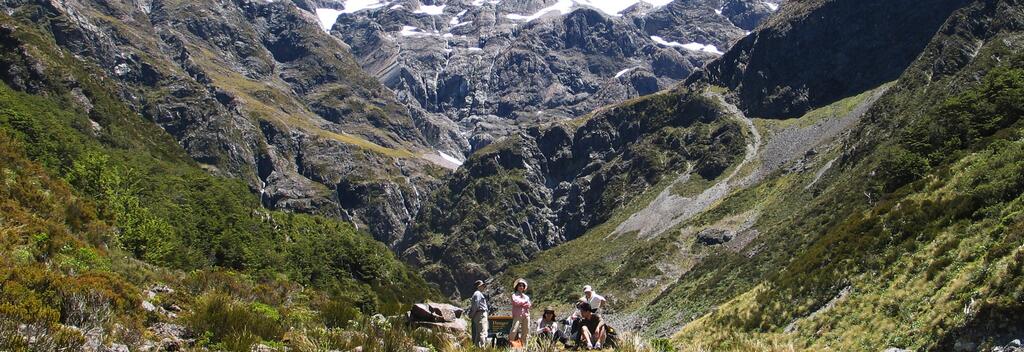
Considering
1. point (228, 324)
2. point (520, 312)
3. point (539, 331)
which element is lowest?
point (539, 331)

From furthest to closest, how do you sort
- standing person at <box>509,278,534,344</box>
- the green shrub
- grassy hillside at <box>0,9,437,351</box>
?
standing person at <box>509,278,534,344</box>, the green shrub, grassy hillside at <box>0,9,437,351</box>

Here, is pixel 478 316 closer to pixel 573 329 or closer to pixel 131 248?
pixel 573 329

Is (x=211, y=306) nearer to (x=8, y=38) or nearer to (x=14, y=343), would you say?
(x=14, y=343)

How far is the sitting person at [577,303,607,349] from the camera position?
1858cm

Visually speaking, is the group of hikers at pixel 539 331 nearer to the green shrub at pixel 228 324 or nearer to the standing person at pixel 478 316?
the standing person at pixel 478 316

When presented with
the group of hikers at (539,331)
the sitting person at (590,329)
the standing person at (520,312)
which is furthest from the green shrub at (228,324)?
the sitting person at (590,329)

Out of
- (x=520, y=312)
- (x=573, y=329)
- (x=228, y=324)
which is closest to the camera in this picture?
(x=228, y=324)

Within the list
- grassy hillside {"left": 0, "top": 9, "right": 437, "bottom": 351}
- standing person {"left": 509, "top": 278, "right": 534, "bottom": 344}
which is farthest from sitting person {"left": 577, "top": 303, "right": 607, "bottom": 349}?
grassy hillside {"left": 0, "top": 9, "right": 437, "bottom": 351}

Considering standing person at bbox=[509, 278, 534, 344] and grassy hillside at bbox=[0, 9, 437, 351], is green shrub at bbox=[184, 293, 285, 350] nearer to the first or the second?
grassy hillside at bbox=[0, 9, 437, 351]

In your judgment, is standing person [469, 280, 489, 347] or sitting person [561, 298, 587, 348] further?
sitting person [561, 298, 587, 348]

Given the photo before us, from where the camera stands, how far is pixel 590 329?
19.3 meters

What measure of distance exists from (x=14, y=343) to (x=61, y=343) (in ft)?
2.52

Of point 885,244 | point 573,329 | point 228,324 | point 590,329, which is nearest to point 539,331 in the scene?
point 573,329

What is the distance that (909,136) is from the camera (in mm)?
77812
